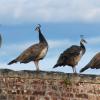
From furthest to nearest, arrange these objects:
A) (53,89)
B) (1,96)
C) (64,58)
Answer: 1. (64,58)
2. (53,89)
3. (1,96)

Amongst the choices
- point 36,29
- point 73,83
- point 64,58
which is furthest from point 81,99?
point 36,29

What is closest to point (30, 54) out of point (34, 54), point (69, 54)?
point (34, 54)

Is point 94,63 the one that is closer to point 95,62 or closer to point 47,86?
point 95,62

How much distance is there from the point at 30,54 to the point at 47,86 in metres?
1.36

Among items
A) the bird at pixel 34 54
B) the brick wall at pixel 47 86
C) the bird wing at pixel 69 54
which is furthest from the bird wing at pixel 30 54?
the brick wall at pixel 47 86

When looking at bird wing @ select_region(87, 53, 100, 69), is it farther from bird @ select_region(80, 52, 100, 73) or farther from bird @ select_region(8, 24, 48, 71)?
bird @ select_region(8, 24, 48, 71)

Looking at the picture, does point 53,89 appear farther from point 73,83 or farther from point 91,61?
point 91,61

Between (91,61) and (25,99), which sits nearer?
(25,99)

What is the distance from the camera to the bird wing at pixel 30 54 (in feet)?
57.2

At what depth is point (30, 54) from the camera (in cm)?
1772

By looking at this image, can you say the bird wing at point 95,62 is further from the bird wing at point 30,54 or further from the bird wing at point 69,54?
the bird wing at point 30,54

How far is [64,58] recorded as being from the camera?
61.2 ft

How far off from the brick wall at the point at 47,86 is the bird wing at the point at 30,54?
102 cm

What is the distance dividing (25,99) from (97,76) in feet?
8.73
